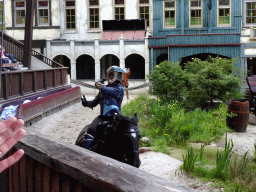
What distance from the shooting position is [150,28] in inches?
981

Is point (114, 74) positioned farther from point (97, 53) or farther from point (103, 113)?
point (97, 53)

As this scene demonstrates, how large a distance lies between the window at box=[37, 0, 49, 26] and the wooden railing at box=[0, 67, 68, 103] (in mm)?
9001

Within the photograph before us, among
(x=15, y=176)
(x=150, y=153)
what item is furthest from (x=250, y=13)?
(x=15, y=176)

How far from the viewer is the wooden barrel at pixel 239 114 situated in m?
9.76

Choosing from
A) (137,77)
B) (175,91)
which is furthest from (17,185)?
(137,77)

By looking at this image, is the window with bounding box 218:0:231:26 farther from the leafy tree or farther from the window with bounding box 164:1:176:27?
the leafy tree

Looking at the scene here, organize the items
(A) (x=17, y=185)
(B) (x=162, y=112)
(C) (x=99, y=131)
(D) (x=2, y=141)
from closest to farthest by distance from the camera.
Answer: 1. (D) (x=2, y=141)
2. (A) (x=17, y=185)
3. (C) (x=99, y=131)
4. (B) (x=162, y=112)

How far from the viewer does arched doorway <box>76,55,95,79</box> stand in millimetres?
25625

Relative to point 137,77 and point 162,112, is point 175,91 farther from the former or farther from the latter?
point 137,77

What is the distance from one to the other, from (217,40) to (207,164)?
1656 centimetres

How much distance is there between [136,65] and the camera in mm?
25188

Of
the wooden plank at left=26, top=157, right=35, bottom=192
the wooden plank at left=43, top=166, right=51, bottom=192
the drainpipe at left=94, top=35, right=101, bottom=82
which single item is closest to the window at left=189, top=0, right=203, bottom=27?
the drainpipe at left=94, top=35, right=101, bottom=82

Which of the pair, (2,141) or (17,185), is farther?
(17,185)

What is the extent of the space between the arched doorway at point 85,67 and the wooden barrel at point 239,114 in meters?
16.7
